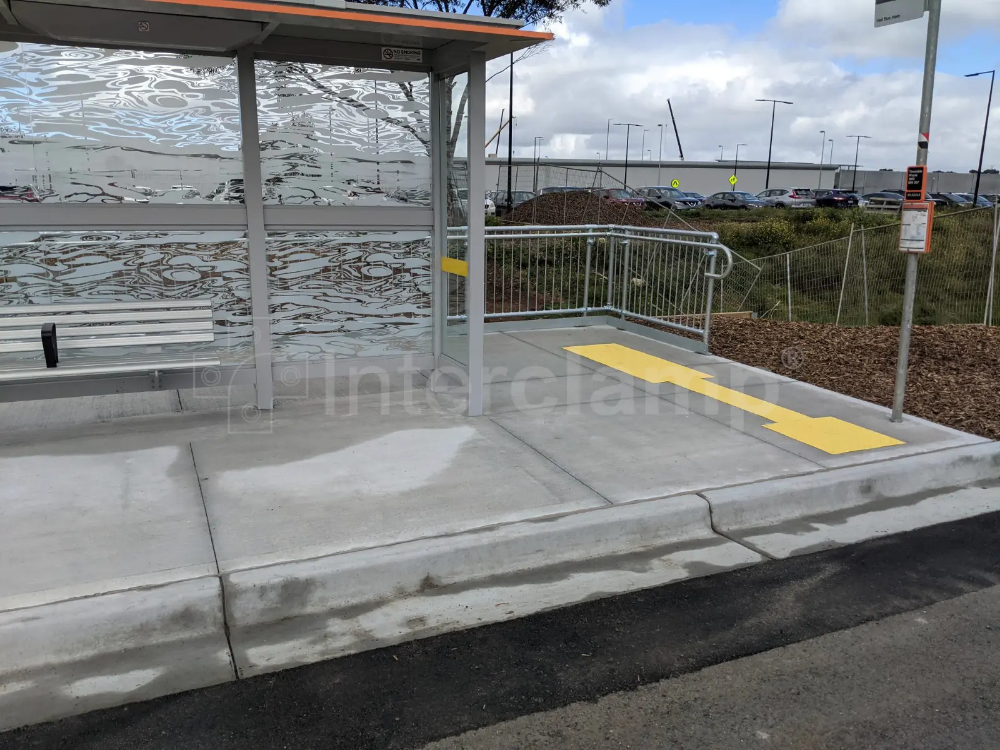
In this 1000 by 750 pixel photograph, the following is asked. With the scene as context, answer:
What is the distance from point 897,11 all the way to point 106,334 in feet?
21.9

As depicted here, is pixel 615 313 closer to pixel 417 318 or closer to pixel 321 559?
pixel 417 318

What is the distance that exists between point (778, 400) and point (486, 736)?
5.26 metres

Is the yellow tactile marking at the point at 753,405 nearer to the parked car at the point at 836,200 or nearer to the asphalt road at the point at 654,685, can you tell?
the asphalt road at the point at 654,685

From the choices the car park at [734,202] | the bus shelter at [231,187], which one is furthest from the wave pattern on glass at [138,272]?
the car park at [734,202]

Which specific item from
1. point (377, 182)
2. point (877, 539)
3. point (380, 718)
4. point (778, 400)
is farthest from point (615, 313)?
point (380, 718)

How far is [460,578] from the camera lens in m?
4.42

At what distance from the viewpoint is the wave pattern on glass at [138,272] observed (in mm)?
6277

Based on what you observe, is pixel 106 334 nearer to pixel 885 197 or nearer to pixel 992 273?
pixel 992 273

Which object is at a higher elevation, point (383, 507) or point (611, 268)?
point (611, 268)

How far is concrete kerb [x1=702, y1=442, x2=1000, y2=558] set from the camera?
5.08 meters

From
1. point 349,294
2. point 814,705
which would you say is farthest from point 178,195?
point 814,705

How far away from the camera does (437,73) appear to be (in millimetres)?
7133

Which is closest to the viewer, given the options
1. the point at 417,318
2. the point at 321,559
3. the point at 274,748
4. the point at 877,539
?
the point at 274,748

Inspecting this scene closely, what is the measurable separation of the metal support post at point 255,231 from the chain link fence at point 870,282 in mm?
9552
